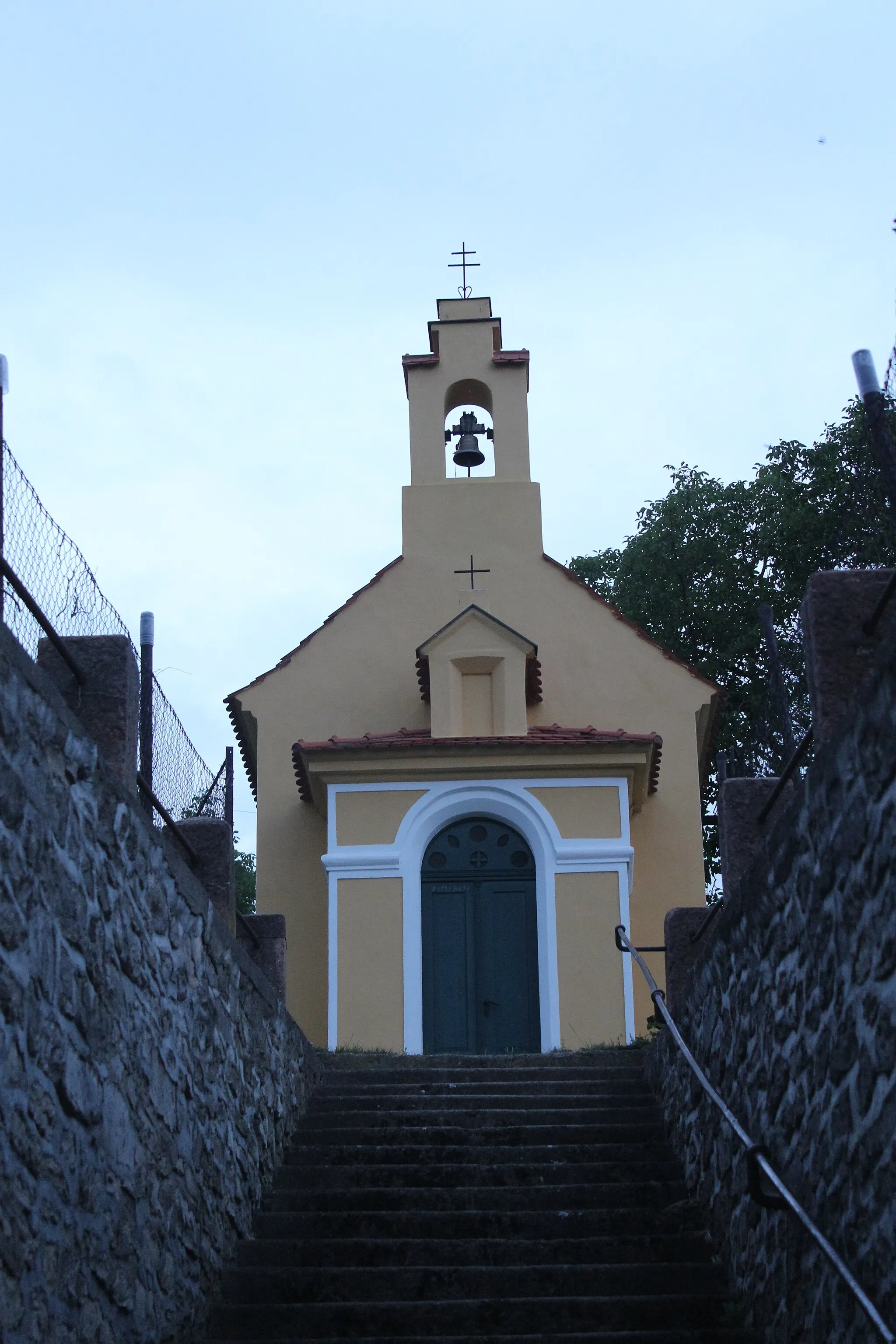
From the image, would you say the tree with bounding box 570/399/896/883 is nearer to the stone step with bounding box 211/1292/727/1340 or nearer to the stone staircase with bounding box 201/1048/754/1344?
the stone staircase with bounding box 201/1048/754/1344

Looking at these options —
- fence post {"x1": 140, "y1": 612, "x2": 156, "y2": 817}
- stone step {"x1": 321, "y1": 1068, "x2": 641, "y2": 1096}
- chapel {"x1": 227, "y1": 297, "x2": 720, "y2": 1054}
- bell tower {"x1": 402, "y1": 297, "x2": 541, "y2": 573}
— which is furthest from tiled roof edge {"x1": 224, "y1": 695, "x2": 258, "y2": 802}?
fence post {"x1": 140, "y1": 612, "x2": 156, "y2": 817}

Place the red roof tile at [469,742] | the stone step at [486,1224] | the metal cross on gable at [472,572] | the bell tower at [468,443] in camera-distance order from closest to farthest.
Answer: the stone step at [486,1224] < the red roof tile at [469,742] < the metal cross on gable at [472,572] < the bell tower at [468,443]

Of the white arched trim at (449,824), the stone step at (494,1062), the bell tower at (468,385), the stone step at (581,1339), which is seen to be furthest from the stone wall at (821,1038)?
the bell tower at (468,385)

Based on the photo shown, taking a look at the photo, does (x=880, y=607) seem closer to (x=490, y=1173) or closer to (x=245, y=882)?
(x=490, y=1173)

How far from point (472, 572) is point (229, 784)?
6.43 m

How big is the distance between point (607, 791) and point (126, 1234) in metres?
10.2

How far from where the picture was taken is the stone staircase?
23.9 ft

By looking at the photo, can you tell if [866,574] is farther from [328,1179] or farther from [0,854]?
[328,1179]

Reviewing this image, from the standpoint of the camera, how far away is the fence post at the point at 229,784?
12.7m

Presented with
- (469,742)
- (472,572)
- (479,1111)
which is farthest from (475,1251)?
(472,572)

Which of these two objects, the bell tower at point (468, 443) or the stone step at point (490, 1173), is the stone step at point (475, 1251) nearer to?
the stone step at point (490, 1173)

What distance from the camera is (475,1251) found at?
7965mm

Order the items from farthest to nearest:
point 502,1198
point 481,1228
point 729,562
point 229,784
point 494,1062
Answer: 1. point 729,562
2. point 229,784
3. point 494,1062
4. point 502,1198
5. point 481,1228

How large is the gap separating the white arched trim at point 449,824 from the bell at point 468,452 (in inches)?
220
